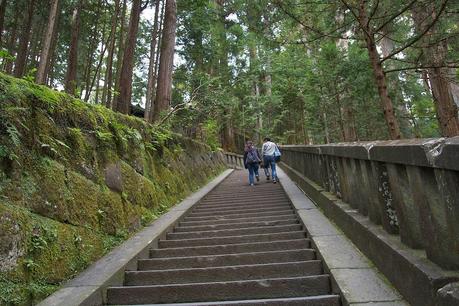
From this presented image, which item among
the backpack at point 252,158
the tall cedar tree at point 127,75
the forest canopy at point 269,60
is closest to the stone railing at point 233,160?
the forest canopy at point 269,60

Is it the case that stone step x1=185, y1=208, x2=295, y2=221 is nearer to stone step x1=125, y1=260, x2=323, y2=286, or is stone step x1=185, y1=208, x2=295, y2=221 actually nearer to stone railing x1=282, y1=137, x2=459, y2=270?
stone railing x1=282, y1=137, x2=459, y2=270

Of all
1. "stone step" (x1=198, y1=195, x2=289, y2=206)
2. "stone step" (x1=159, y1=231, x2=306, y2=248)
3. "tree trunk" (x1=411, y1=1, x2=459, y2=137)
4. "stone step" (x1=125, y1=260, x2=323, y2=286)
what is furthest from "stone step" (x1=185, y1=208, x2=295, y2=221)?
"tree trunk" (x1=411, y1=1, x2=459, y2=137)

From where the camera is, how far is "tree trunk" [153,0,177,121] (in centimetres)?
1330

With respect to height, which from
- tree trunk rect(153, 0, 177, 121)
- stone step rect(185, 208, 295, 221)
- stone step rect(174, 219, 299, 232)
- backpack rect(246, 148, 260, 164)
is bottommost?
stone step rect(174, 219, 299, 232)

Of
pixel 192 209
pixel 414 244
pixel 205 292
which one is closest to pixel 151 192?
pixel 192 209

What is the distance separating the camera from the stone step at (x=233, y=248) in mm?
4938

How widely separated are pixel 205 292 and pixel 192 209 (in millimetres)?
4621

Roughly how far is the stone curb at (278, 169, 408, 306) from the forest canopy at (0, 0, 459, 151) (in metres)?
2.60

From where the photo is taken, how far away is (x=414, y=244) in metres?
2.84

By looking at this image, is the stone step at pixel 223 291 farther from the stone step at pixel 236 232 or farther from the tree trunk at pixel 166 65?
the tree trunk at pixel 166 65

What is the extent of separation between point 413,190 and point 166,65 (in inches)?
479

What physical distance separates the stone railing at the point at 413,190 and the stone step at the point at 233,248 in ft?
3.07

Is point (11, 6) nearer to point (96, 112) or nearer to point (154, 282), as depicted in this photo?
point (96, 112)

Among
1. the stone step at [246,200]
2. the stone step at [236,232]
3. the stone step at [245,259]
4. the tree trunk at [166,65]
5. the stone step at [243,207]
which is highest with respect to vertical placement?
the tree trunk at [166,65]
